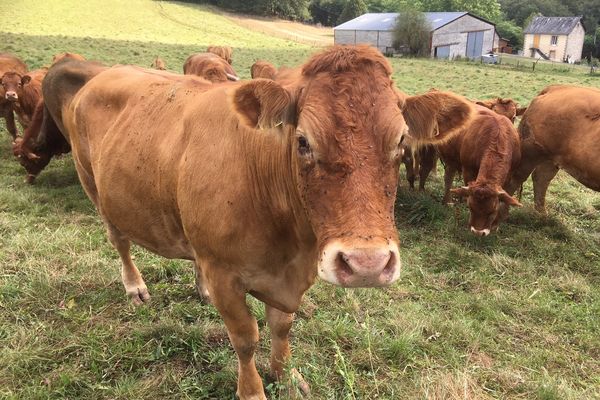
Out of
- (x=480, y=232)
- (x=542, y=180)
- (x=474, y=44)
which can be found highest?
(x=474, y=44)

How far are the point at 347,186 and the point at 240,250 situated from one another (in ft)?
2.96

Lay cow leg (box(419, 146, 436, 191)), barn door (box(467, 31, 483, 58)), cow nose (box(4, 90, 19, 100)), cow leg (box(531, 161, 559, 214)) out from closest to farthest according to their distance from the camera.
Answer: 1. cow leg (box(531, 161, 559, 214))
2. cow leg (box(419, 146, 436, 191))
3. cow nose (box(4, 90, 19, 100))
4. barn door (box(467, 31, 483, 58))

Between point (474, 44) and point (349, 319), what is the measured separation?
5907cm

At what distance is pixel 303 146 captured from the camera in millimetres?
2160

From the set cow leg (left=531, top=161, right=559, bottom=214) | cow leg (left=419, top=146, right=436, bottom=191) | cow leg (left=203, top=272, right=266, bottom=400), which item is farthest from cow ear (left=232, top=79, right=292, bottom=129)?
cow leg (left=531, top=161, right=559, bottom=214)

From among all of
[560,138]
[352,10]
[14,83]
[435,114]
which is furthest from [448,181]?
[352,10]

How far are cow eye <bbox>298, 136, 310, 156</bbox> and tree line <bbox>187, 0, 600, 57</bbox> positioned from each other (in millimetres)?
68225

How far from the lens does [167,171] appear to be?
3053 mm

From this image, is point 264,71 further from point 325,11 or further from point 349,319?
point 325,11

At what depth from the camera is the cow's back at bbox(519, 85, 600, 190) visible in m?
6.41

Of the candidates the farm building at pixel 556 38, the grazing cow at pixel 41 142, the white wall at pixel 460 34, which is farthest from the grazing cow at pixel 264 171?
the farm building at pixel 556 38

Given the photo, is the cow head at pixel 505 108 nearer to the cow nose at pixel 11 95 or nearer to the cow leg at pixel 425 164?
the cow leg at pixel 425 164

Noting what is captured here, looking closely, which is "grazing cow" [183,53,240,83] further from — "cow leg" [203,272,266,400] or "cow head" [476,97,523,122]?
"cow leg" [203,272,266,400]

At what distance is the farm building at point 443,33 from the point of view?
50672 millimetres
